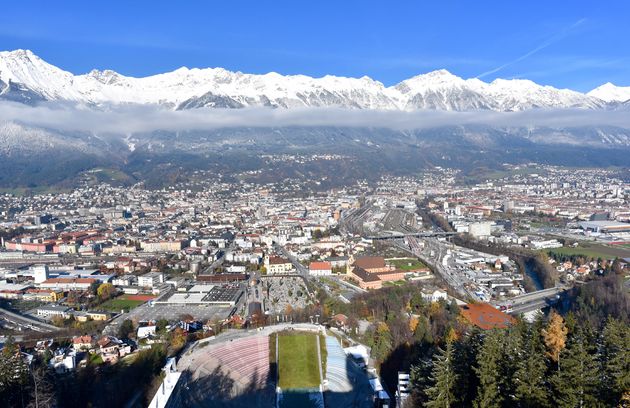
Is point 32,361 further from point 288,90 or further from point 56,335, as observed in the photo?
point 288,90

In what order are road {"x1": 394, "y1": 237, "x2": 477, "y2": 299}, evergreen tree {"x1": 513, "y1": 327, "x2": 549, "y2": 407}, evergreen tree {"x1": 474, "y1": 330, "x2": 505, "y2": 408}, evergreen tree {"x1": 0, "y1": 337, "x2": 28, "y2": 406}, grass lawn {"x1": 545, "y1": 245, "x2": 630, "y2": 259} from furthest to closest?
grass lawn {"x1": 545, "y1": 245, "x2": 630, "y2": 259} < road {"x1": 394, "y1": 237, "x2": 477, "y2": 299} < evergreen tree {"x1": 0, "y1": 337, "x2": 28, "y2": 406} < evergreen tree {"x1": 474, "y1": 330, "x2": 505, "y2": 408} < evergreen tree {"x1": 513, "y1": 327, "x2": 549, "y2": 407}

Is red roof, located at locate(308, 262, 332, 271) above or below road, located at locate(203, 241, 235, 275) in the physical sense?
above

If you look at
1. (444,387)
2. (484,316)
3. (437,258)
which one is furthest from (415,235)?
(444,387)

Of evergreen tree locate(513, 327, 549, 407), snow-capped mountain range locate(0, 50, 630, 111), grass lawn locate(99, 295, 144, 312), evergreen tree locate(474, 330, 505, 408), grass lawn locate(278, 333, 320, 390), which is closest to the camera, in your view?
evergreen tree locate(513, 327, 549, 407)

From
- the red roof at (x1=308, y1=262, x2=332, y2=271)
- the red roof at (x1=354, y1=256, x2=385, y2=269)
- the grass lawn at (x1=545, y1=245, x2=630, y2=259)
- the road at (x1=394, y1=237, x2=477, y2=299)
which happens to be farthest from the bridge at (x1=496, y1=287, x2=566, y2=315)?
the red roof at (x1=308, y1=262, x2=332, y2=271)

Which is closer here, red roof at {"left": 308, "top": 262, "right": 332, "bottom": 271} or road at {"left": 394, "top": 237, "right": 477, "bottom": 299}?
road at {"left": 394, "top": 237, "right": 477, "bottom": 299}

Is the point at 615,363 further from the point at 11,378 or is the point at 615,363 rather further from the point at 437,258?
the point at 437,258

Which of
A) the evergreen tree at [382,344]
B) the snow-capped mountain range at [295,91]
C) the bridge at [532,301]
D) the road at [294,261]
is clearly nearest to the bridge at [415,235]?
the road at [294,261]

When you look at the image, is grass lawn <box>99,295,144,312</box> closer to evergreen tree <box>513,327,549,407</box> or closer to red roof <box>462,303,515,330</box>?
red roof <box>462,303,515,330</box>
